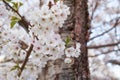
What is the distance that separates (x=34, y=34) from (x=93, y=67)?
506 cm

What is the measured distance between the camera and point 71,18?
1.95 m

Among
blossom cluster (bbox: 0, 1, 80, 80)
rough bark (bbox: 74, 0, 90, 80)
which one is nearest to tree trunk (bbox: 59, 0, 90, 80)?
rough bark (bbox: 74, 0, 90, 80)

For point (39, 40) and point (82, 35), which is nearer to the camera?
point (39, 40)

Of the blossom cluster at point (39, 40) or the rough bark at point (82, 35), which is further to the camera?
the rough bark at point (82, 35)

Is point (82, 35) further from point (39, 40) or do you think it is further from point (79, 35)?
point (39, 40)

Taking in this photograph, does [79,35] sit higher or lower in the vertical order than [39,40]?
higher

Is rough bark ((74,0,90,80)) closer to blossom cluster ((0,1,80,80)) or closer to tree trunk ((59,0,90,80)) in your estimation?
tree trunk ((59,0,90,80))

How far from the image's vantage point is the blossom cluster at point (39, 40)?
4.63 ft

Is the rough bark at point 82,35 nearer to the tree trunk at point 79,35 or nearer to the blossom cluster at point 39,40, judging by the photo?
the tree trunk at point 79,35

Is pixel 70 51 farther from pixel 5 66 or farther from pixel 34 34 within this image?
pixel 5 66

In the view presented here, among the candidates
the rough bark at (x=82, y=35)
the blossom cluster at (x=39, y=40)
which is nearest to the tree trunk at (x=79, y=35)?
the rough bark at (x=82, y=35)

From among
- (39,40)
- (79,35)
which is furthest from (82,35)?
(39,40)

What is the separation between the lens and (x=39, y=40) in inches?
58.3

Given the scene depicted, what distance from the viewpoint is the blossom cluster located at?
1.41 meters
